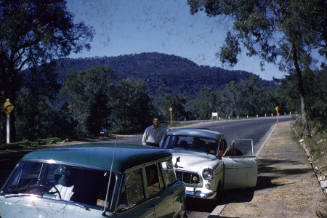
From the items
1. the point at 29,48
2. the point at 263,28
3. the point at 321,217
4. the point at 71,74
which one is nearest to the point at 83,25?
the point at 29,48

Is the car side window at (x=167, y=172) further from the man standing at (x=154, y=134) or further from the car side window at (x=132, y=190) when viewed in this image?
the man standing at (x=154, y=134)

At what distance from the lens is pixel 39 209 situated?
10.5ft

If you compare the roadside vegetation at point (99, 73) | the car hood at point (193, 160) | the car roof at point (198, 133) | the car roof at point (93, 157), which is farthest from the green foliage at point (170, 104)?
the car roof at point (93, 157)

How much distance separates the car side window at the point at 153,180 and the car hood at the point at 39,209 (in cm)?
98

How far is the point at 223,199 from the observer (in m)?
8.59

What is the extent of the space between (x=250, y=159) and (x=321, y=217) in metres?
2.56

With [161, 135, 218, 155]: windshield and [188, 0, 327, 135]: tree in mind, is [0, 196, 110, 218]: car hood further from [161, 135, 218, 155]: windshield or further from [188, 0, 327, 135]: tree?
[188, 0, 327, 135]: tree

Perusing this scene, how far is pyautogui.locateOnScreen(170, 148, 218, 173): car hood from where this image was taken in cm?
746

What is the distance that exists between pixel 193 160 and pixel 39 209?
4874mm

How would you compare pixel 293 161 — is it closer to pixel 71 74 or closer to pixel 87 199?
pixel 87 199

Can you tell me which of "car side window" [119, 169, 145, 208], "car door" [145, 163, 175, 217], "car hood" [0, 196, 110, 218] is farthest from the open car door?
Result: "car hood" [0, 196, 110, 218]

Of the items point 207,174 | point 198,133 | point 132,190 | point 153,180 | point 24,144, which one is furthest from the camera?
point 24,144

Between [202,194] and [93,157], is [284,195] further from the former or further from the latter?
[93,157]

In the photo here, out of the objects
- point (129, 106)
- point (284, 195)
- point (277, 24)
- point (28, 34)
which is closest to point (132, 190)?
point (284, 195)
